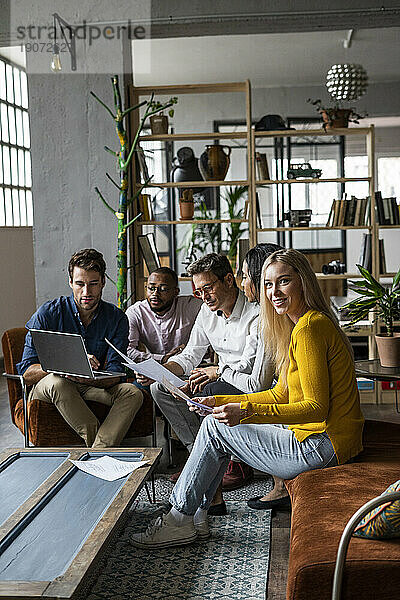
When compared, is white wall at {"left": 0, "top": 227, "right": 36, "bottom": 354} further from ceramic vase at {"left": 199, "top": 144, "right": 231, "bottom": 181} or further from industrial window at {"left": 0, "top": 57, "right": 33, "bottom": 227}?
ceramic vase at {"left": 199, "top": 144, "right": 231, "bottom": 181}

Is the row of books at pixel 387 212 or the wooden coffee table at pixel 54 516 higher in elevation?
the row of books at pixel 387 212

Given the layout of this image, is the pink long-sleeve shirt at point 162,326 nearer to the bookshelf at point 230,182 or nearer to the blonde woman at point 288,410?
the bookshelf at point 230,182

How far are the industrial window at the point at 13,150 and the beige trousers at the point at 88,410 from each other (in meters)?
4.94

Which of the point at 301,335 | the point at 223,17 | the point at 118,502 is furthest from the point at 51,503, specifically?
the point at 223,17

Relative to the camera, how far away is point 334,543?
200cm

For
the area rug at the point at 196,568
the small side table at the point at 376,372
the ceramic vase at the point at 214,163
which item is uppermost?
the ceramic vase at the point at 214,163

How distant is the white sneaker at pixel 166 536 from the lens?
303 centimetres

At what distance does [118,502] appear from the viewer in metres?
2.55

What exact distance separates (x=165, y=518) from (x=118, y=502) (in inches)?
22.8

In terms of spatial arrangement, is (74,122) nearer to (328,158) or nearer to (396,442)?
(396,442)

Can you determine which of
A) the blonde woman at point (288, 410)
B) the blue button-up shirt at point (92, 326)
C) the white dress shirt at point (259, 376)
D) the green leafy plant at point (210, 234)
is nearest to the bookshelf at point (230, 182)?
the blue button-up shirt at point (92, 326)

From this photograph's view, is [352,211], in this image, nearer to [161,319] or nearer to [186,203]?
[186,203]

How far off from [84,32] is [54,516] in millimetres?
3798

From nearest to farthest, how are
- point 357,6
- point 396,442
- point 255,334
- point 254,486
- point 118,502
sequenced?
point 118,502 < point 396,442 < point 255,334 < point 254,486 < point 357,6
